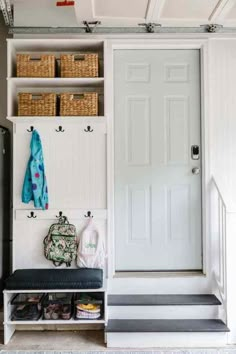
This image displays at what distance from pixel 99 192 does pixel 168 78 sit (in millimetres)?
1269

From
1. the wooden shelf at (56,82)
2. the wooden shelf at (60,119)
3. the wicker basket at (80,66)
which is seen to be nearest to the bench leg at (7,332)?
the wooden shelf at (60,119)

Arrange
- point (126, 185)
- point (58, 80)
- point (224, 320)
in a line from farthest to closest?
point (126, 185), point (58, 80), point (224, 320)

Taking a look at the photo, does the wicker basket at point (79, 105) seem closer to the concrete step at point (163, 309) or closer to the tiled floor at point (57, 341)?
the concrete step at point (163, 309)

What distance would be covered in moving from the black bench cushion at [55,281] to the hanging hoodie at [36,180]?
1.95 ft

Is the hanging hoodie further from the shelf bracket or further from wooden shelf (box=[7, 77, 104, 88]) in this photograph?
the shelf bracket

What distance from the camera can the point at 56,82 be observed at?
9.67ft

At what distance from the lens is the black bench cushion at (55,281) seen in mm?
2570

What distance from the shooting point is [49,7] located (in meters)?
3.02

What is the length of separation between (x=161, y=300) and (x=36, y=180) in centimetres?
149

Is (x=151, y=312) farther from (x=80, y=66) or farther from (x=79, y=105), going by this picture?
(x=80, y=66)

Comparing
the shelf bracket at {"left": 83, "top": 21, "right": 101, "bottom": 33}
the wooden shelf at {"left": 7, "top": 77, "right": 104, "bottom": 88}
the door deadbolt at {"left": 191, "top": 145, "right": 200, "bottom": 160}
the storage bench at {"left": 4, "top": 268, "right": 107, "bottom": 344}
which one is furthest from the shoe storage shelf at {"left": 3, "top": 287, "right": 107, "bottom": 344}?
the shelf bracket at {"left": 83, "top": 21, "right": 101, "bottom": 33}

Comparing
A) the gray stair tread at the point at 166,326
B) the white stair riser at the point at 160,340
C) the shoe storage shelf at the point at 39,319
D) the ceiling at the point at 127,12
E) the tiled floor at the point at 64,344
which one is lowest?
the tiled floor at the point at 64,344

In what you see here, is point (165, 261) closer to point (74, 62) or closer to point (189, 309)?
point (189, 309)

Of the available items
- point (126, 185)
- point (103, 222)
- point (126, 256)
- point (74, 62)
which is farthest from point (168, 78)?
point (126, 256)
